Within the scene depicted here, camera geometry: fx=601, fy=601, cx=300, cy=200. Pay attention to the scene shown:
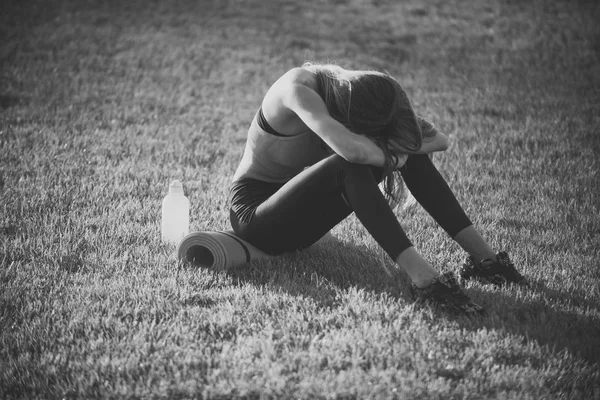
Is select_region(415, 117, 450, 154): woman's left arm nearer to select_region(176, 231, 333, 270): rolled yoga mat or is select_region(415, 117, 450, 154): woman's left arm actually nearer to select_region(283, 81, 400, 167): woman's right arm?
select_region(283, 81, 400, 167): woman's right arm

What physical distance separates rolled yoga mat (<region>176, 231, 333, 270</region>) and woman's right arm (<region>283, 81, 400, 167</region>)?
93 centimetres

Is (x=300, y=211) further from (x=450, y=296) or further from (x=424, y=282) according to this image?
(x=450, y=296)

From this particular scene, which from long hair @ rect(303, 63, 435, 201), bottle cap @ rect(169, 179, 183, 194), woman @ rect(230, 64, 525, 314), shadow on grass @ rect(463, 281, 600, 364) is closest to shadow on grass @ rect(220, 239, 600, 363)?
shadow on grass @ rect(463, 281, 600, 364)

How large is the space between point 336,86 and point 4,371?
7.42 ft

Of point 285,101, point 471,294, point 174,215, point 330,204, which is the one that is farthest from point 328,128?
point 174,215

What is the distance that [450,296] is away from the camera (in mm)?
3230

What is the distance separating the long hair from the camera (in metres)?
3.36

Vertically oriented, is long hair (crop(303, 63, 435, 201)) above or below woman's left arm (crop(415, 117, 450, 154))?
above

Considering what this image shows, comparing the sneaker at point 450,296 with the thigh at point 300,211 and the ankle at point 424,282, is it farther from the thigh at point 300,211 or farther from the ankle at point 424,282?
the thigh at point 300,211

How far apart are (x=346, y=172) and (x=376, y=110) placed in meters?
0.41

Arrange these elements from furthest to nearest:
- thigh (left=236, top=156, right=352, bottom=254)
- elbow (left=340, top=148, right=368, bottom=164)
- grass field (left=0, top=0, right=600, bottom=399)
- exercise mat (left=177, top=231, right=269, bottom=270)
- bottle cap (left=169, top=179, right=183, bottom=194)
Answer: bottle cap (left=169, top=179, right=183, bottom=194), exercise mat (left=177, top=231, right=269, bottom=270), thigh (left=236, top=156, right=352, bottom=254), elbow (left=340, top=148, right=368, bottom=164), grass field (left=0, top=0, right=600, bottom=399)

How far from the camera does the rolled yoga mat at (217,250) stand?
3746 millimetres

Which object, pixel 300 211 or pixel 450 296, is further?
pixel 300 211

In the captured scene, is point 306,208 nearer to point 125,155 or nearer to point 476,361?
point 476,361
